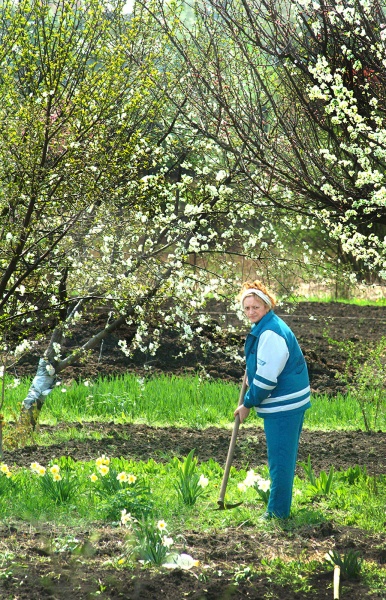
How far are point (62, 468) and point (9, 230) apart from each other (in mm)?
1675

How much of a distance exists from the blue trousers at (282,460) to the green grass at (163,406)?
104 inches

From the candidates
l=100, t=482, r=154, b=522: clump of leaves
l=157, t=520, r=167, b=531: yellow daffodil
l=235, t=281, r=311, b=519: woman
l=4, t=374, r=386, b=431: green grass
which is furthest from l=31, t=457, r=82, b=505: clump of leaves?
l=4, t=374, r=386, b=431: green grass

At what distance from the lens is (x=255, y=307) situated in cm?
483

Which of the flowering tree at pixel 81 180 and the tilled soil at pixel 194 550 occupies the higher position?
the flowering tree at pixel 81 180

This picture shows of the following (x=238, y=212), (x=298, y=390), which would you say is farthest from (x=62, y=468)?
(x=238, y=212)

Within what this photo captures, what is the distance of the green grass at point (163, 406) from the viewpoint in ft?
24.7

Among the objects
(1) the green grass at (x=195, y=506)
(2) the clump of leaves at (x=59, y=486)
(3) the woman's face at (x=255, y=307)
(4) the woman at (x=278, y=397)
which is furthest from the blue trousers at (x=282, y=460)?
(2) the clump of leaves at (x=59, y=486)

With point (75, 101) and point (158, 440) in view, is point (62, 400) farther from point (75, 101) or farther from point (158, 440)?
point (75, 101)

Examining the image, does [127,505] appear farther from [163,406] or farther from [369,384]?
[369,384]

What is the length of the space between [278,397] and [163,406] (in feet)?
10.4

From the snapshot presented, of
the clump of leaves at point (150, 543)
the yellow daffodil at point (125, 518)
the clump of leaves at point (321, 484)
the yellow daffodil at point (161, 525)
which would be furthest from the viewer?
the clump of leaves at point (321, 484)

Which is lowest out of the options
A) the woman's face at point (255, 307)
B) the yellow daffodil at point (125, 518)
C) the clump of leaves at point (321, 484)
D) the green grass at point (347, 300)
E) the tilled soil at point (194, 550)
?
the tilled soil at point (194, 550)

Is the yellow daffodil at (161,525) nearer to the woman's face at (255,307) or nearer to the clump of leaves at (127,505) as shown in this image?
the clump of leaves at (127,505)

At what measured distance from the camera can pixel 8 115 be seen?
5766mm
